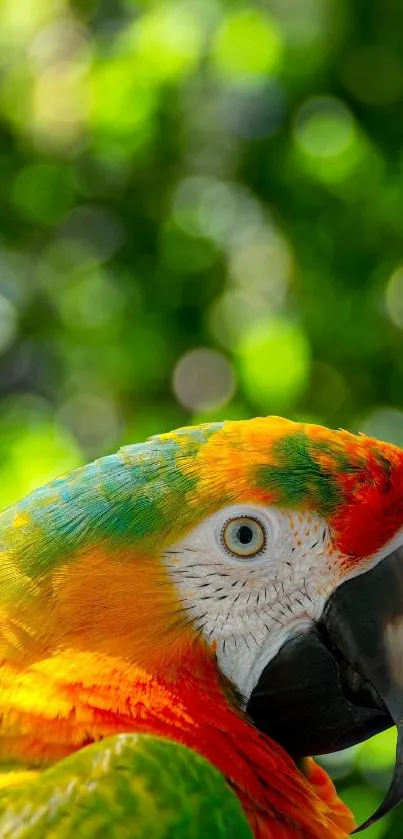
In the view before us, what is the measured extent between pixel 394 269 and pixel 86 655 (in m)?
1.56

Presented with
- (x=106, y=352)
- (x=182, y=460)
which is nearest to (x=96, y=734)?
(x=182, y=460)

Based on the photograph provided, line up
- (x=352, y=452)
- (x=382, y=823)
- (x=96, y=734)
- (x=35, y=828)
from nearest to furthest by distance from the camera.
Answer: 1. (x=35, y=828)
2. (x=96, y=734)
3. (x=352, y=452)
4. (x=382, y=823)

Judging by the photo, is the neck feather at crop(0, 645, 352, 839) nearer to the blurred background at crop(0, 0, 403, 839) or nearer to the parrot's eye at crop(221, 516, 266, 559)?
the parrot's eye at crop(221, 516, 266, 559)

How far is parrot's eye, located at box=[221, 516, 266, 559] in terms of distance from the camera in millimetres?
1250

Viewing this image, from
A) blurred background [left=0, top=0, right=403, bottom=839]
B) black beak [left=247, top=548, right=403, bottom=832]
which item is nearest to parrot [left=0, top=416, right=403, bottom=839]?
black beak [left=247, top=548, right=403, bottom=832]

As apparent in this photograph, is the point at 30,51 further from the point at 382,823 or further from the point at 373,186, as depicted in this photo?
the point at 382,823

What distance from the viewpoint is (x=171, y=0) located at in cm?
238

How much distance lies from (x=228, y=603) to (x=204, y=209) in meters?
1.52

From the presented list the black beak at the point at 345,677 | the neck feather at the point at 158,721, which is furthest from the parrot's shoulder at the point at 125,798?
the black beak at the point at 345,677

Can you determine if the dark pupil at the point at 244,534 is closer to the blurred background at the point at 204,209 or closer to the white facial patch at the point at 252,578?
the white facial patch at the point at 252,578

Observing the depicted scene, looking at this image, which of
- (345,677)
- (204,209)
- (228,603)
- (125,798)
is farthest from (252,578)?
(204,209)

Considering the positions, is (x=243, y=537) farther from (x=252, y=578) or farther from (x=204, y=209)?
(x=204, y=209)

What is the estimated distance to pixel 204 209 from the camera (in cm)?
258

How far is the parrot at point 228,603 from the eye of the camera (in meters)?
1.15
